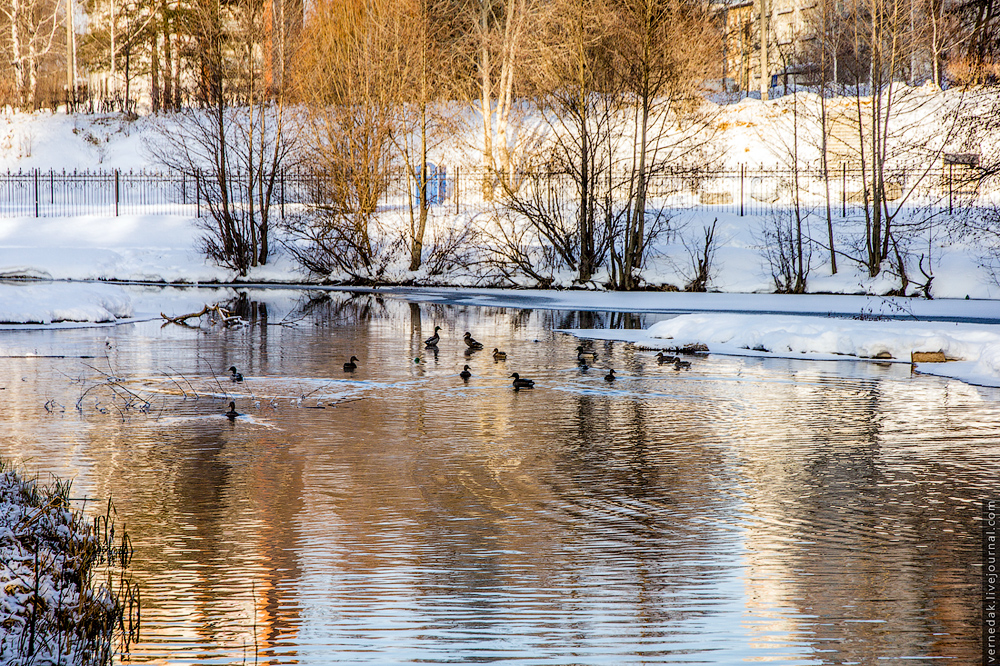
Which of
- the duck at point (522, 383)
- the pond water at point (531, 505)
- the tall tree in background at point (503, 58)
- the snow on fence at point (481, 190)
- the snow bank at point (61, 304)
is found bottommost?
the pond water at point (531, 505)

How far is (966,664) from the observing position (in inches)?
189

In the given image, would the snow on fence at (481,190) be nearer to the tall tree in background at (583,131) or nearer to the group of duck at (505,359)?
the tall tree in background at (583,131)

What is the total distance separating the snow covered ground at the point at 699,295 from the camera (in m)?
17.0

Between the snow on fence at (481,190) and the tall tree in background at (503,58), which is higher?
the tall tree in background at (503,58)

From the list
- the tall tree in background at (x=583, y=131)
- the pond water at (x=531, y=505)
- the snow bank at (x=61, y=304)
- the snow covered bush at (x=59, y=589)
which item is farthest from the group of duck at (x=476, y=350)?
the tall tree in background at (x=583, y=131)

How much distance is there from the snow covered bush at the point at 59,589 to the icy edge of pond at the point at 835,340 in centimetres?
1158

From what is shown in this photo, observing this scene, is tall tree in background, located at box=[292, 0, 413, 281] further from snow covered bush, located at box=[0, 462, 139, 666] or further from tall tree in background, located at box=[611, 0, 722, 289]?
snow covered bush, located at box=[0, 462, 139, 666]

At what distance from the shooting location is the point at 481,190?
42469 millimetres

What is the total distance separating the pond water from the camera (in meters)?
5.16

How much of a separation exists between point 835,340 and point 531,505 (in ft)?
35.4

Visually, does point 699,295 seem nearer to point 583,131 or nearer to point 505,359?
point 583,131

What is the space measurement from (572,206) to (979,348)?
24.1m

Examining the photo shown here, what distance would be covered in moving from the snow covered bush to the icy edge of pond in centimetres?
1158

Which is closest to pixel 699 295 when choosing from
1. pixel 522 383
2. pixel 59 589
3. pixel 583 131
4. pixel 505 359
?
pixel 583 131
